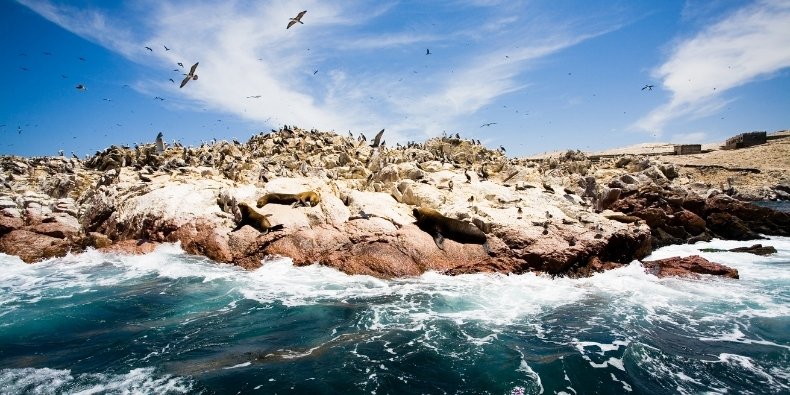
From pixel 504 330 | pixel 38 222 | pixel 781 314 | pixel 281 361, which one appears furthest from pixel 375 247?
pixel 38 222

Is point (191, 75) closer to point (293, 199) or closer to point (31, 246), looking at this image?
point (293, 199)

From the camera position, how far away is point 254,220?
52.1 ft

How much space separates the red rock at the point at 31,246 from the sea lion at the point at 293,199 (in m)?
7.89

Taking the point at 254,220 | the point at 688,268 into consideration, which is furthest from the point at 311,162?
the point at 688,268

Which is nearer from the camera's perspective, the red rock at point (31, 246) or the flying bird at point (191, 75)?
the flying bird at point (191, 75)

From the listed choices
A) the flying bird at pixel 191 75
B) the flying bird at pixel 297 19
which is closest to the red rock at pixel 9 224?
the flying bird at pixel 191 75

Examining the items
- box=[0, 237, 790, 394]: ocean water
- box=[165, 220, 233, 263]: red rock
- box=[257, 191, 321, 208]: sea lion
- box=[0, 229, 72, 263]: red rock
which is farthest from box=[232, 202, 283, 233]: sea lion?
box=[0, 229, 72, 263]: red rock

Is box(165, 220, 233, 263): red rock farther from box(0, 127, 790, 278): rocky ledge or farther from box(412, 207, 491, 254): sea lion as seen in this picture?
box(412, 207, 491, 254): sea lion

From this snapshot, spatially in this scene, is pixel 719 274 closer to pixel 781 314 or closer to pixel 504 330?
pixel 781 314

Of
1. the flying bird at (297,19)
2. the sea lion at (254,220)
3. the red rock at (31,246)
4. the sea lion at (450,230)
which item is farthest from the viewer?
the red rock at (31,246)

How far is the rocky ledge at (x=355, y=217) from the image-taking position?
589 inches

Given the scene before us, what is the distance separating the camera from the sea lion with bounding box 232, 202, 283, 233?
15.7 meters

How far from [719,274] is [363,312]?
1268 centimetres

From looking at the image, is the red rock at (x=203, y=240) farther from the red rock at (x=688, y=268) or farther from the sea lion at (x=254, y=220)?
the red rock at (x=688, y=268)
